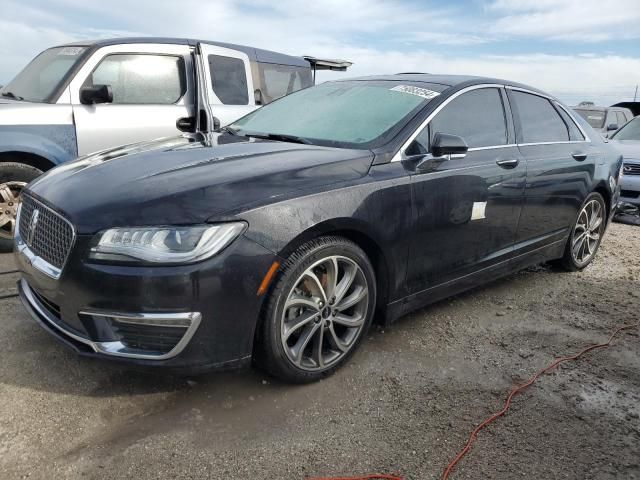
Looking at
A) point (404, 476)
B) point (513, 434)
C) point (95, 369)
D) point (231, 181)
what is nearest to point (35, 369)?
point (95, 369)

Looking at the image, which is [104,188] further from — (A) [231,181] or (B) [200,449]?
(B) [200,449]

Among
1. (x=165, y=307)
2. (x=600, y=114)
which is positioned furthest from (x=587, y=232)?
(x=600, y=114)

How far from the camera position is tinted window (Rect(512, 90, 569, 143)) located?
3.98 meters

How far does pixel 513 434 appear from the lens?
2432mm

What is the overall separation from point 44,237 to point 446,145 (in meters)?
2.09

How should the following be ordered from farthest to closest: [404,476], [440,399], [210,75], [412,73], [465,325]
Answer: [210,75] < [412,73] < [465,325] < [440,399] < [404,476]

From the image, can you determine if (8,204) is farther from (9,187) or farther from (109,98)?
(109,98)

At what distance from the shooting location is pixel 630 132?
9.01 metres

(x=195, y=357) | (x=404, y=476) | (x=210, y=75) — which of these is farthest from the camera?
(x=210, y=75)

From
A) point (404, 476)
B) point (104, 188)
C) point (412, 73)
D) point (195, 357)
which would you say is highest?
point (412, 73)

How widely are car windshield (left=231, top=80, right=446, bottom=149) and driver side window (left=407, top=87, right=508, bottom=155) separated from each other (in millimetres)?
137

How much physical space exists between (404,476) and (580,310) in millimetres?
2462

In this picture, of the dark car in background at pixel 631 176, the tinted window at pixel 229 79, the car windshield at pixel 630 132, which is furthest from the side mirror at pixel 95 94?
the car windshield at pixel 630 132

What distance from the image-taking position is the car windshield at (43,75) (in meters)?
4.93
